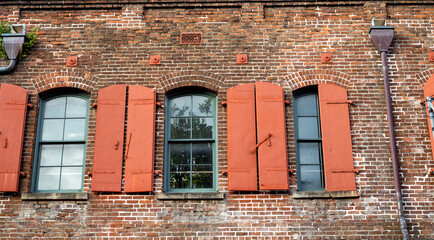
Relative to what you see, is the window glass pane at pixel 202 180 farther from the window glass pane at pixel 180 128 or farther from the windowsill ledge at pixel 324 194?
the windowsill ledge at pixel 324 194

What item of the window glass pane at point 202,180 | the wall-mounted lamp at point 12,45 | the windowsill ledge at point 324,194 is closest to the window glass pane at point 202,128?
the window glass pane at point 202,180

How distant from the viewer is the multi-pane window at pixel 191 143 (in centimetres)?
889

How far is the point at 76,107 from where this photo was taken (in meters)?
9.40

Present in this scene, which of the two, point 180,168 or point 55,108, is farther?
point 55,108

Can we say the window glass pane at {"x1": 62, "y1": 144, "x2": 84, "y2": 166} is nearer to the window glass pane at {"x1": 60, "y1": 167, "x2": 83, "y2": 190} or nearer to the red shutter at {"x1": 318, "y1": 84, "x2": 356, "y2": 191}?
the window glass pane at {"x1": 60, "y1": 167, "x2": 83, "y2": 190}

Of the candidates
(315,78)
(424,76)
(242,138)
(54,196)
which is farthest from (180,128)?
(424,76)

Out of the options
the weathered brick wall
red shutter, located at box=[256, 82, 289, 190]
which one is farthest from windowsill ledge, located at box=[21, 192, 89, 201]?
red shutter, located at box=[256, 82, 289, 190]

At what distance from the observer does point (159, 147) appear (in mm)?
8875

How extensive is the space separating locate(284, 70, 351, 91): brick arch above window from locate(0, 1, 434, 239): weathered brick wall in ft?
0.06

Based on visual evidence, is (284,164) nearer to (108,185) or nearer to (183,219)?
(183,219)

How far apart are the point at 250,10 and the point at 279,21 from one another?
2.07ft

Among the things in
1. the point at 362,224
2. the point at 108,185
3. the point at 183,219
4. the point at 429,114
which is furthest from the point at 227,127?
the point at 429,114

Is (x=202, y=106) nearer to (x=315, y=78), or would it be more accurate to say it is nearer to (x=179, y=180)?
(x=179, y=180)

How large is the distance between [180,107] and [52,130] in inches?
98.0
